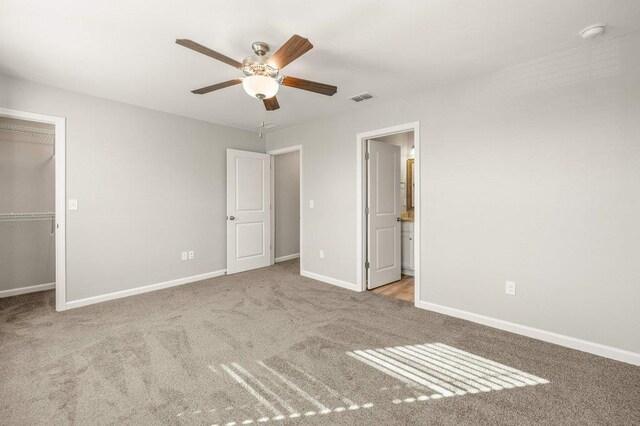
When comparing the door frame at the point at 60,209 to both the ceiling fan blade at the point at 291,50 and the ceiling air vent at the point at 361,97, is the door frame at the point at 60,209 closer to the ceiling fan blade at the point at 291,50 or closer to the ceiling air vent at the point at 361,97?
the ceiling fan blade at the point at 291,50

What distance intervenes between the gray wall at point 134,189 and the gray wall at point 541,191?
293 centimetres

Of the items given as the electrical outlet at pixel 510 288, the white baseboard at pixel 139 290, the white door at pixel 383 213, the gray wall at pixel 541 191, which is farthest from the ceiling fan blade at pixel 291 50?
the white baseboard at pixel 139 290

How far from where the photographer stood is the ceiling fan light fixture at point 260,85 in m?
2.11

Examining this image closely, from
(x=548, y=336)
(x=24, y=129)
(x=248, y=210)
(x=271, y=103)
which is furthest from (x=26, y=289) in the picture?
(x=548, y=336)

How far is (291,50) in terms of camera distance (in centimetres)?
191

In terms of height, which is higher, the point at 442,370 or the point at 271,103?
the point at 271,103

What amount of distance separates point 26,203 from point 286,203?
3.87 metres

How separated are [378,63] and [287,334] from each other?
261cm

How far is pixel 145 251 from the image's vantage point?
3.94m

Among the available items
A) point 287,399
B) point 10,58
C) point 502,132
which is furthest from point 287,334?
point 10,58

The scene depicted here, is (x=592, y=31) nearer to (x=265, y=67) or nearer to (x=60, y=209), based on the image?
(x=265, y=67)

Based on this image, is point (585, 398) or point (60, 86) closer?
point (585, 398)

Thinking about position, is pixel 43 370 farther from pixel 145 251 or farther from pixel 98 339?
pixel 145 251

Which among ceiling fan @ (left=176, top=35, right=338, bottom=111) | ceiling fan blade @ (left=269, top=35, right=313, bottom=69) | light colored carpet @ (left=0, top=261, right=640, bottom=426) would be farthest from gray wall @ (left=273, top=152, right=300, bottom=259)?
ceiling fan blade @ (left=269, top=35, right=313, bottom=69)
